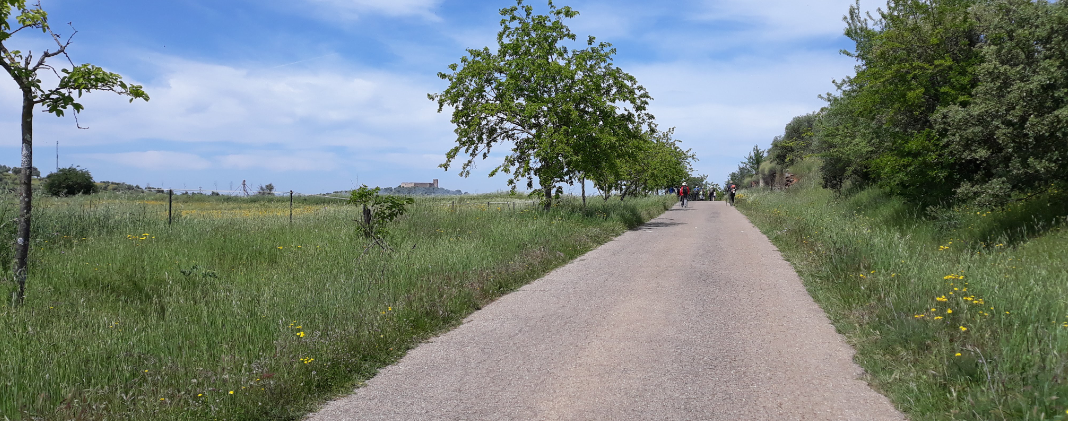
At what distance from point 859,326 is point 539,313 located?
3.68 m

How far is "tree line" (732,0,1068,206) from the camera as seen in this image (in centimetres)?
1280

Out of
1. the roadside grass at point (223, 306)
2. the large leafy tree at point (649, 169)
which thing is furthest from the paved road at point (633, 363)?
the large leafy tree at point (649, 169)

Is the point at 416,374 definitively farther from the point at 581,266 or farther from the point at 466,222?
the point at 466,222

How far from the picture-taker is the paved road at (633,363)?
4.53m

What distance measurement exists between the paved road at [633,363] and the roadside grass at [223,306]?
0.50m

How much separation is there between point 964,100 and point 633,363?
54.3ft

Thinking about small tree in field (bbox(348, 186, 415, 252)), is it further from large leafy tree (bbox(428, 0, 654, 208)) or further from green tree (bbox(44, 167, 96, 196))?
green tree (bbox(44, 167, 96, 196))

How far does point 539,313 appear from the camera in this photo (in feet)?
25.7

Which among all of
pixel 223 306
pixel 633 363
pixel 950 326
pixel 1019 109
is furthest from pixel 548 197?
pixel 950 326

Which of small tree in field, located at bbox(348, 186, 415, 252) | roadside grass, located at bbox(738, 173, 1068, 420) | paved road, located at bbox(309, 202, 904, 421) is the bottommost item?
paved road, located at bbox(309, 202, 904, 421)

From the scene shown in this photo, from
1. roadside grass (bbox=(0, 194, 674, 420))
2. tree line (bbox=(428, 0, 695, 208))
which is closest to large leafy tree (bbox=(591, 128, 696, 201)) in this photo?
tree line (bbox=(428, 0, 695, 208))

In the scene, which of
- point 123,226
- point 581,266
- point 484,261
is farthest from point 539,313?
point 123,226

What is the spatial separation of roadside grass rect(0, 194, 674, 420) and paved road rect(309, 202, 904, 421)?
0.50m

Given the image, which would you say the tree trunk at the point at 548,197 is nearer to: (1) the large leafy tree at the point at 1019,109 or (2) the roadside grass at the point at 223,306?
(2) the roadside grass at the point at 223,306
